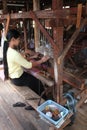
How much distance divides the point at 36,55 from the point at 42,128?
145 cm

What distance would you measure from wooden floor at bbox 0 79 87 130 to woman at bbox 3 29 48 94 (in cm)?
32

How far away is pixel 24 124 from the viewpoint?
2438 millimetres

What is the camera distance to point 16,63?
111 inches

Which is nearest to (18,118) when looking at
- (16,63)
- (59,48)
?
(16,63)

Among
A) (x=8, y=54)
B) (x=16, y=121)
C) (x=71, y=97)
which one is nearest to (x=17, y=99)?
(x=16, y=121)

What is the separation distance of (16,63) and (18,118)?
2.80 ft

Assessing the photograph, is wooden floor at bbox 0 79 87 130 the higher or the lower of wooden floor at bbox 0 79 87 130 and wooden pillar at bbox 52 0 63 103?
the lower

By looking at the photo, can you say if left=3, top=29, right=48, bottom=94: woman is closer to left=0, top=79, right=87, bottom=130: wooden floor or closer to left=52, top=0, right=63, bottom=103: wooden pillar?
left=0, top=79, right=87, bottom=130: wooden floor

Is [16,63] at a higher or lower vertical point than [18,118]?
higher

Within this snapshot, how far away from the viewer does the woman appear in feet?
8.77

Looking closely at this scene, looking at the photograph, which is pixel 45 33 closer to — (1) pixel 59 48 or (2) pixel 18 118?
(1) pixel 59 48

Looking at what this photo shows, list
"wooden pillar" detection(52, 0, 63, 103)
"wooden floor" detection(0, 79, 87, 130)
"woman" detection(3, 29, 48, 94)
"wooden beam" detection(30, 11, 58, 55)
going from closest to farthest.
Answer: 1. "wooden pillar" detection(52, 0, 63, 103)
2. "wooden beam" detection(30, 11, 58, 55)
3. "wooden floor" detection(0, 79, 87, 130)
4. "woman" detection(3, 29, 48, 94)

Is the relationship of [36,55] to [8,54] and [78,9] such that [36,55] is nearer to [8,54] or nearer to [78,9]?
[8,54]

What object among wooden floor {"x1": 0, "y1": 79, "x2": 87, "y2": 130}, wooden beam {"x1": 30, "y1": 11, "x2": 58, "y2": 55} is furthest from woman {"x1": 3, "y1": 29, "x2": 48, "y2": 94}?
wooden beam {"x1": 30, "y1": 11, "x2": 58, "y2": 55}
